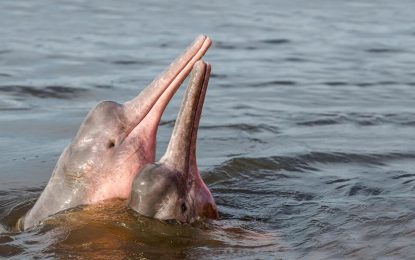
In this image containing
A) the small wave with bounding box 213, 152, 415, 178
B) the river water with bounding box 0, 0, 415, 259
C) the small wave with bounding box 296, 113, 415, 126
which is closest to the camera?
the river water with bounding box 0, 0, 415, 259

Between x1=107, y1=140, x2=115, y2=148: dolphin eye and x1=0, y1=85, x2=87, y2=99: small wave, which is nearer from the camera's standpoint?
x1=107, y1=140, x2=115, y2=148: dolphin eye

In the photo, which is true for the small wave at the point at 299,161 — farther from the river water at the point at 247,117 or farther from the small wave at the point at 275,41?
the small wave at the point at 275,41

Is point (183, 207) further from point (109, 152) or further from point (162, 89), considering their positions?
point (162, 89)

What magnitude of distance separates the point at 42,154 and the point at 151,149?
105 inches

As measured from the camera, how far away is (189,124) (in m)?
7.11

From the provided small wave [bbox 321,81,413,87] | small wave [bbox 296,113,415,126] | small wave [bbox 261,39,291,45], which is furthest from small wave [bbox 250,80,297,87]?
small wave [bbox 261,39,291,45]

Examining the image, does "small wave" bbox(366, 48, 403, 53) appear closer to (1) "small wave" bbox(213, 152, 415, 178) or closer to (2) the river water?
(2) the river water

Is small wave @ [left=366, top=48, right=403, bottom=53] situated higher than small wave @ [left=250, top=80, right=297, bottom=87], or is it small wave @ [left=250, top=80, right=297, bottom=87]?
small wave @ [left=250, top=80, right=297, bottom=87]

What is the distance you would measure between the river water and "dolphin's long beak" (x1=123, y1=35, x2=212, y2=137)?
25.8 inches

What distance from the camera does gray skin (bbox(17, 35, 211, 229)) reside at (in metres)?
7.49

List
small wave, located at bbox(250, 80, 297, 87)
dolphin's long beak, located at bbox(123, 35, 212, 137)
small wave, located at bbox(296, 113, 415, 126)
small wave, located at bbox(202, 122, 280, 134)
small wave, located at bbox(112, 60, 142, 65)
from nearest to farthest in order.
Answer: dolphin's long beak, located at bbox(123, 35, 212, 137)
small wave, located at bbox(202, 122, 280, 134)
small wave, located at bbox(296, 113, 415, 126)
small wave, located at bbox(250, 80, 297, 87)
small wave, located at bbox(112, 60, 142, 65)

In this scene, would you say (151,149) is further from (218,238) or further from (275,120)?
(275,120)

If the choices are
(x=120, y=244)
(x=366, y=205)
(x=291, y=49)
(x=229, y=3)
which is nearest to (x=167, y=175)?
(x=120, y=244)

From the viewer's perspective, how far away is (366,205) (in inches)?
321
